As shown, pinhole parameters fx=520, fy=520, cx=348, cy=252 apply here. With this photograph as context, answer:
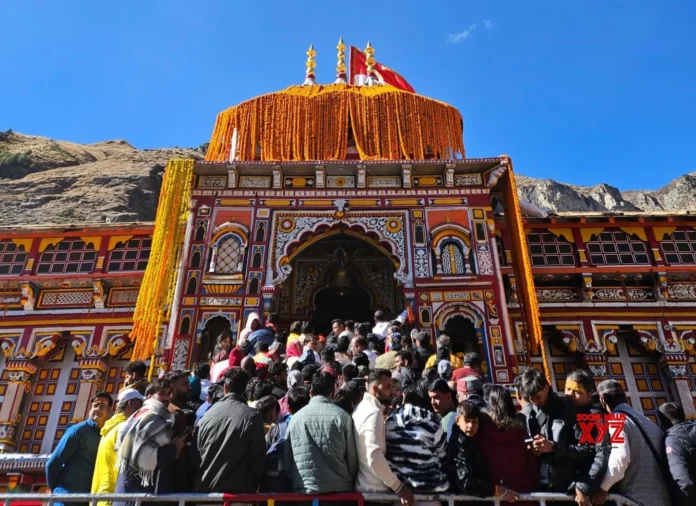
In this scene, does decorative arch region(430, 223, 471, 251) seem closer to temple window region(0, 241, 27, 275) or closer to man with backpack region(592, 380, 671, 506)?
man with backpack region(592, 380, 671, 506)

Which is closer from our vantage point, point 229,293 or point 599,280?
point 229,293

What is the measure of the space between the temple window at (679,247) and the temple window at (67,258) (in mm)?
14371

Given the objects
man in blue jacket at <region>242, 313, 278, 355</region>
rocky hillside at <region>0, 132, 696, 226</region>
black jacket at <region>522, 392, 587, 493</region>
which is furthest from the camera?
rocky hillside at <region>0, 132, 696, 226</region>

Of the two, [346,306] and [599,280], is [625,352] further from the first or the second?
[346,306]

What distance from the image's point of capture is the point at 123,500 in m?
3.32

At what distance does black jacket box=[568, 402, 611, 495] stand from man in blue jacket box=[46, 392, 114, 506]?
3.62 meters

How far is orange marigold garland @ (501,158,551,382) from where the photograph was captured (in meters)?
10.9

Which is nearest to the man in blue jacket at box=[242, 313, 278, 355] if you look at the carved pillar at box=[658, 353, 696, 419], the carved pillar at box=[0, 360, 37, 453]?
the carved pillar at box=[0, 360, 37, 453]

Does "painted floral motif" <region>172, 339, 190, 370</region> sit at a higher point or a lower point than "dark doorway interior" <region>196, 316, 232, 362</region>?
lower

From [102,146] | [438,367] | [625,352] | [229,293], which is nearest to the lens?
[438,367]

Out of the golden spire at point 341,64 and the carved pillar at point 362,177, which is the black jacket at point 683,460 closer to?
the carved pillar at point 362,177

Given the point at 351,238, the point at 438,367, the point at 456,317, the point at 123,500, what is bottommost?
the point at 123,500

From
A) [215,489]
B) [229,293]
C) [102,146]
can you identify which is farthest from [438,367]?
[102,146]

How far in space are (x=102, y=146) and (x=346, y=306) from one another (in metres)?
26.6
